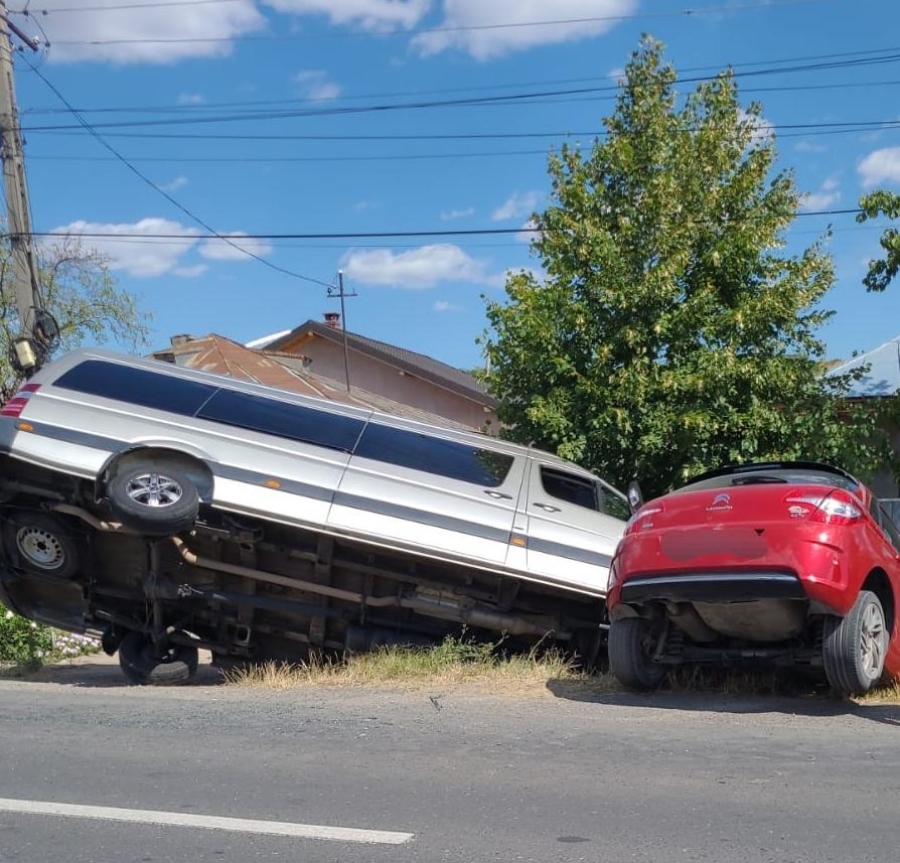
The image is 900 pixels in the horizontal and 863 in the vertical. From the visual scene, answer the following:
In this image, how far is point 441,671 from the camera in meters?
9.28

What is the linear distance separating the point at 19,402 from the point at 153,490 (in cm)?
143

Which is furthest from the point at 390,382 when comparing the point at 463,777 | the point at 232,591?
the point at 463,777

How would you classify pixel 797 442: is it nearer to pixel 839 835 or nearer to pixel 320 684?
pixel 320 684

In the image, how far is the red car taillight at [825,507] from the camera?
7.04 m

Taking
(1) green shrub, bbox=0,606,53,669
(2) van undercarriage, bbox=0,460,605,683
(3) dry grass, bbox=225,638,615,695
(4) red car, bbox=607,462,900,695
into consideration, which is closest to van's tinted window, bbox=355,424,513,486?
(2) van undercarriage, bbox=0,460,605,683

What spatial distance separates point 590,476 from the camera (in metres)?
10.2

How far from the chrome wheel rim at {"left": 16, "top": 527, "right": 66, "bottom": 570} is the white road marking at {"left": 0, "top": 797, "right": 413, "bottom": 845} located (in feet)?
13.1

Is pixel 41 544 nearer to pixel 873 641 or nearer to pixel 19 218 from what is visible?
pixel 873 641

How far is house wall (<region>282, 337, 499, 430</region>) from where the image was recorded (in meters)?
28.9

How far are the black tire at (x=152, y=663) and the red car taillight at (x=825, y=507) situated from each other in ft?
18.2

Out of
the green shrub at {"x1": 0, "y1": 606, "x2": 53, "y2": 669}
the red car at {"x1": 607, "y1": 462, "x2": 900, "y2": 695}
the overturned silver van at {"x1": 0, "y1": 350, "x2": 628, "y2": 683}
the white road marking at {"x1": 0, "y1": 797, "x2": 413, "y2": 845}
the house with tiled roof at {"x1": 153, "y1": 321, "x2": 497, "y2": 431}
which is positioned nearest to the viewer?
the white road marking at {"x1": 0, "y1": 797, "x2": 413, "y2": 845}

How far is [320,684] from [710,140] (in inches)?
308

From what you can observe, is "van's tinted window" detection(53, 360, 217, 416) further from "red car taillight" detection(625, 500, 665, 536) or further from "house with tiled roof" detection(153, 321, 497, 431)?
"house with tiled roof" detection(153, 321, 497, 431)

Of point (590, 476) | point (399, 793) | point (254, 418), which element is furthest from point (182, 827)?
point (590, 476)
